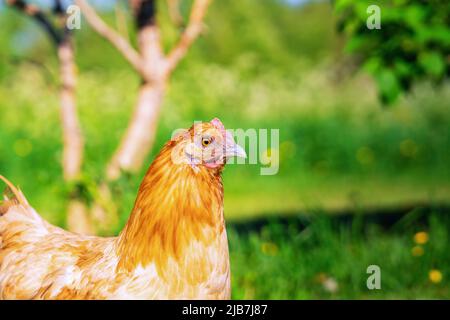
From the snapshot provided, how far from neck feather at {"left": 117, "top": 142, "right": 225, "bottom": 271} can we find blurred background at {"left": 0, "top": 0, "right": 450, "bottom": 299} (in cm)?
172

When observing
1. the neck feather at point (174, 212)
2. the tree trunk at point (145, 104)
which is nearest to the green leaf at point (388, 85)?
the tree trunk at point (145, 104)

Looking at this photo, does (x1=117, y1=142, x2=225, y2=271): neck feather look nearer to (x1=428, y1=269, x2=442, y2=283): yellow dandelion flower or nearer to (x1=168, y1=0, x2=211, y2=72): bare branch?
(x1=428, y1=269, x2=442, y2=283): yellow dandelion flower

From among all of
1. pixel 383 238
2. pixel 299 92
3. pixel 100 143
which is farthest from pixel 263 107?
pixel 383 238

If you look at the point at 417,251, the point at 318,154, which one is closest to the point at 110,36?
the point at 417,251

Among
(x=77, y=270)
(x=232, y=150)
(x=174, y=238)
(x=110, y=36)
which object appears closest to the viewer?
(x=232, y=150)

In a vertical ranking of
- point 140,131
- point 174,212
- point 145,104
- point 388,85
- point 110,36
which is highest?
point 110,36

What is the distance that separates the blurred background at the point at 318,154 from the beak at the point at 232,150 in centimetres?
192

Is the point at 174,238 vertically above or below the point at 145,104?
below

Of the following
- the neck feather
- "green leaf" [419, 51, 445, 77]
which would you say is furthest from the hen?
"green leaf" [419, 51, 445, 77]

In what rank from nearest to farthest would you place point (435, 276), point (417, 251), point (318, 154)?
1. point (435, 276)
2. point (417, 251)
3. point (318, 154)

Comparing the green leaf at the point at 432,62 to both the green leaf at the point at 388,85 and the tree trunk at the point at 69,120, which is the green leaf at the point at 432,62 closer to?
the green leaf at the point at 388,85

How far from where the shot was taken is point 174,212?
3039 mm

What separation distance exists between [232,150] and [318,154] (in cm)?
760

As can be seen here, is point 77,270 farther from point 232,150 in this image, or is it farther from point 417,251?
point 417,251
